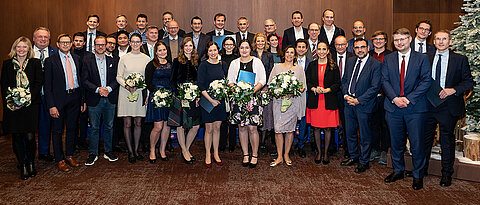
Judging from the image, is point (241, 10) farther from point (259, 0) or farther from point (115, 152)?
point (115, 152)

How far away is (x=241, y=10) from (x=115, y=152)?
Result: 4.33m

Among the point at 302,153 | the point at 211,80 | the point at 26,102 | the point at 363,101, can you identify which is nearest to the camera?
the point at 26,102

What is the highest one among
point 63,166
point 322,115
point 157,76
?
point 157,76

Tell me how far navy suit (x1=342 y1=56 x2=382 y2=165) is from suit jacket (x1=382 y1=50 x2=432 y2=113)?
50 cm

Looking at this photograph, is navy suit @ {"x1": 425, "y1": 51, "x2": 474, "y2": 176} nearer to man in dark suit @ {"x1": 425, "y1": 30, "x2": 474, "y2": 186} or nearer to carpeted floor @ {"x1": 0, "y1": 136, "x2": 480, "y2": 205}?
man in dark suit @ {"x1": 425, "y1": 30, "x2": 474, "y2": 186}

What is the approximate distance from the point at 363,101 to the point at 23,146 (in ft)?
14.1

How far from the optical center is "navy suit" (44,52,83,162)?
5.30 metres

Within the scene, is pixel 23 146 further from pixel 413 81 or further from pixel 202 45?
pixel 413 81

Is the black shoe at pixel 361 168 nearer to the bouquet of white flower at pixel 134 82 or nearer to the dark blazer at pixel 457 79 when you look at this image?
the dark blazer at pixel 457 79

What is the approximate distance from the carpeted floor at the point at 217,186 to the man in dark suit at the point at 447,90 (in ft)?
1.45

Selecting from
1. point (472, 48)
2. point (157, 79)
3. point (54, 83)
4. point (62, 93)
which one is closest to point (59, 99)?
point (62, 93)

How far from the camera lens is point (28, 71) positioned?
500 cm

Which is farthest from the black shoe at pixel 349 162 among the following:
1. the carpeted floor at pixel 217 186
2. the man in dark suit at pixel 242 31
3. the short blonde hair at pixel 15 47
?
the short blonde hair at pixel 15 47

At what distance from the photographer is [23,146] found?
5074 millimetres
